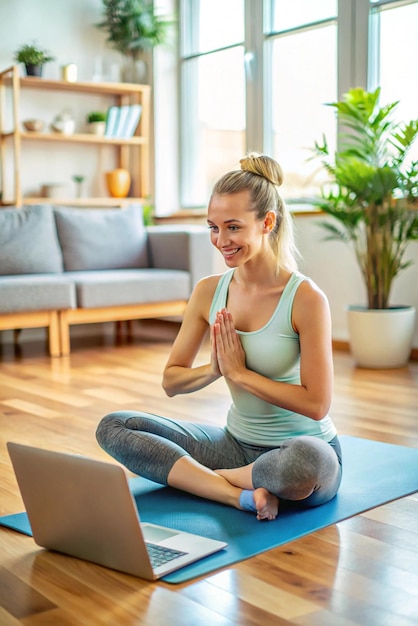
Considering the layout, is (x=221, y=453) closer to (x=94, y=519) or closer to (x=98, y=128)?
(x=94, y=519)

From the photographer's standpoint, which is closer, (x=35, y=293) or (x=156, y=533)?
(x=156, y=533)

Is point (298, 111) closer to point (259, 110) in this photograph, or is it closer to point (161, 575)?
point (259, 110)

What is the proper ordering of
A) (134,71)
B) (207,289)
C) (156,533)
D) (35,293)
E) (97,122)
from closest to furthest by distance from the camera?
1. (156,533)
2. (207,289)
3. (35,293)
4. (97,122)
5. (134,71)

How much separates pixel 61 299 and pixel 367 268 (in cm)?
161

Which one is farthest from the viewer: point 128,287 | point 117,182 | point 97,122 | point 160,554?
point 117,182

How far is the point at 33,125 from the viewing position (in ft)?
17.3

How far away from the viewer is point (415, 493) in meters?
1.99

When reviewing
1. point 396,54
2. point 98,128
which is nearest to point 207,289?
point 396,54

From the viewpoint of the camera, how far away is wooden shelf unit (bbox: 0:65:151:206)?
513cm

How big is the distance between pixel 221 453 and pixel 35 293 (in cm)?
249

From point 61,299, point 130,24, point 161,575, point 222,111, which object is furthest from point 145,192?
point 161,575

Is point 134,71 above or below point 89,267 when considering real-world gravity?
above

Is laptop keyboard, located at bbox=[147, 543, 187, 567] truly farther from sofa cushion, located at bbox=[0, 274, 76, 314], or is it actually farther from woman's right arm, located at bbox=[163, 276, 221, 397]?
sofa cushion, located at bbox=[0, 274, 76, 314]

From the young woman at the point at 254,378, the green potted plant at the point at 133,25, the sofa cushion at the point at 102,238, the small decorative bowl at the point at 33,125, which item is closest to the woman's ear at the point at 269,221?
the young woman at the point at 254,378
